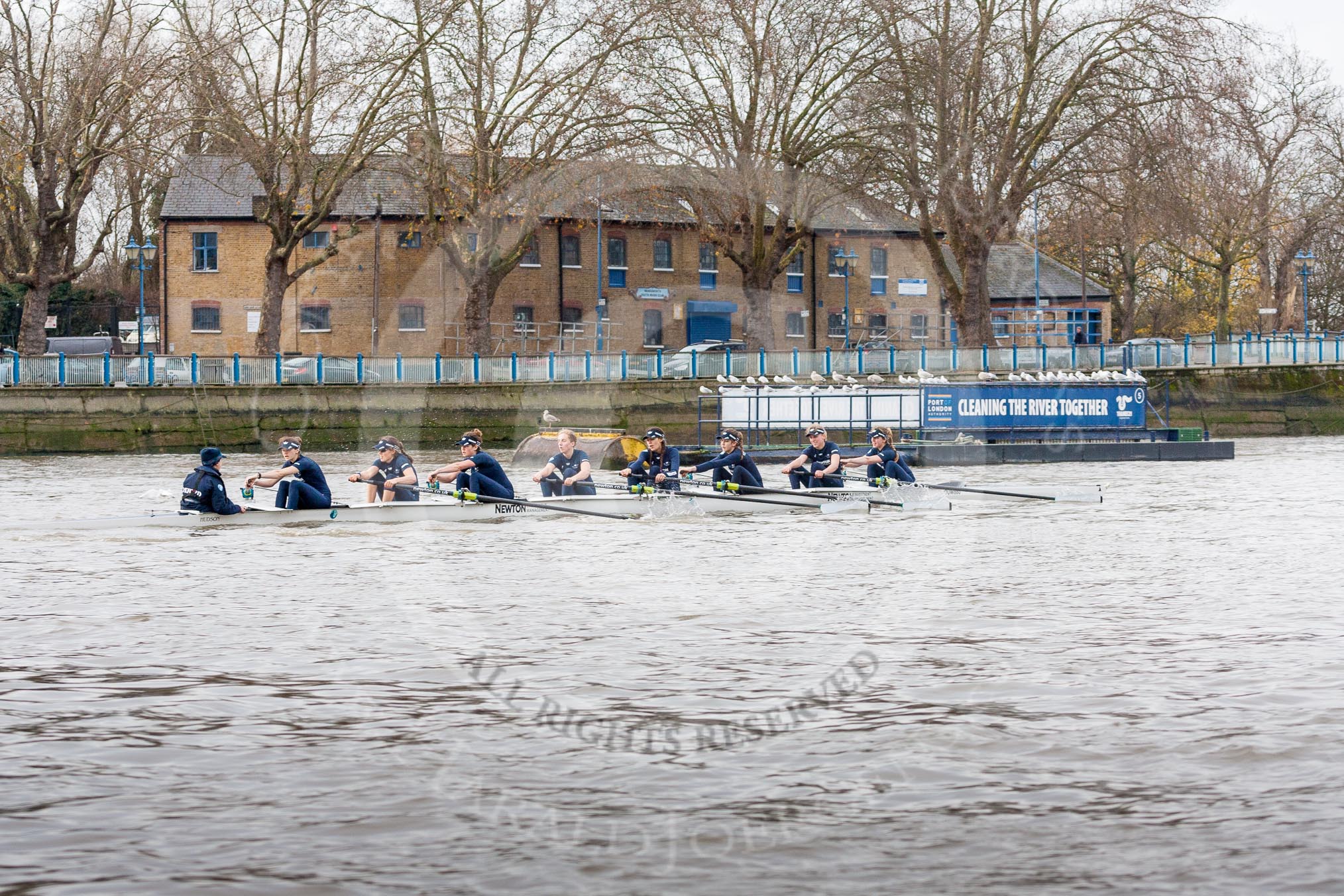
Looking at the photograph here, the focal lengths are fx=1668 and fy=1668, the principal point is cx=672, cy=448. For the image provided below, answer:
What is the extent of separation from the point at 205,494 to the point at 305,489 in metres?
1.20

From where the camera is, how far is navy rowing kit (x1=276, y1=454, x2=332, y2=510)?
20.8 metres

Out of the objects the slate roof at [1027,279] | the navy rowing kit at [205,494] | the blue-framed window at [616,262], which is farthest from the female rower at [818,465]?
the slate roof at [1027,279]

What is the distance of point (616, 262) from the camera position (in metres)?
63.9

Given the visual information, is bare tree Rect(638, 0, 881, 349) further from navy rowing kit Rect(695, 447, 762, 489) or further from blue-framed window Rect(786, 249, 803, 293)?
navy rowing kit Rect(695, 447, 762, 489)

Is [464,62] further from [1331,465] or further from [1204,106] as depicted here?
[1331,465]

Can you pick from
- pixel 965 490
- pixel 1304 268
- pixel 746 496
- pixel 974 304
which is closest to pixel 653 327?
pixel 974 304

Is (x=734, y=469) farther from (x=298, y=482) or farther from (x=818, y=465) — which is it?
(x=298, y=482)

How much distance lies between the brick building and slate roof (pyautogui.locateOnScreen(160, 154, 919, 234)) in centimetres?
11

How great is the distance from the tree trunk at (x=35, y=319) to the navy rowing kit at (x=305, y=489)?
2923cm

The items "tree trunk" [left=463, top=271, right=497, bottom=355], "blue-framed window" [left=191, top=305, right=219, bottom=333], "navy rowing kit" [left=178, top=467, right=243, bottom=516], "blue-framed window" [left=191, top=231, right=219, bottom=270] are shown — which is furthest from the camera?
"blue-framed window" [left=191, top=305, right=219, bottom=333]

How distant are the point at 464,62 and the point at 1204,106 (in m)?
20.5

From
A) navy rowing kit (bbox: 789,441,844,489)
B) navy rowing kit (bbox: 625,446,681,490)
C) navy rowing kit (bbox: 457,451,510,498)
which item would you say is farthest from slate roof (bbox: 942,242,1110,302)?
navy rowing kit (bbox: 457,451,510,498)

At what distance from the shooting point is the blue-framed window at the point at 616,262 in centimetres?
6372

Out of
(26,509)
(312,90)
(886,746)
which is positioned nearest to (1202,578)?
(886,746)
